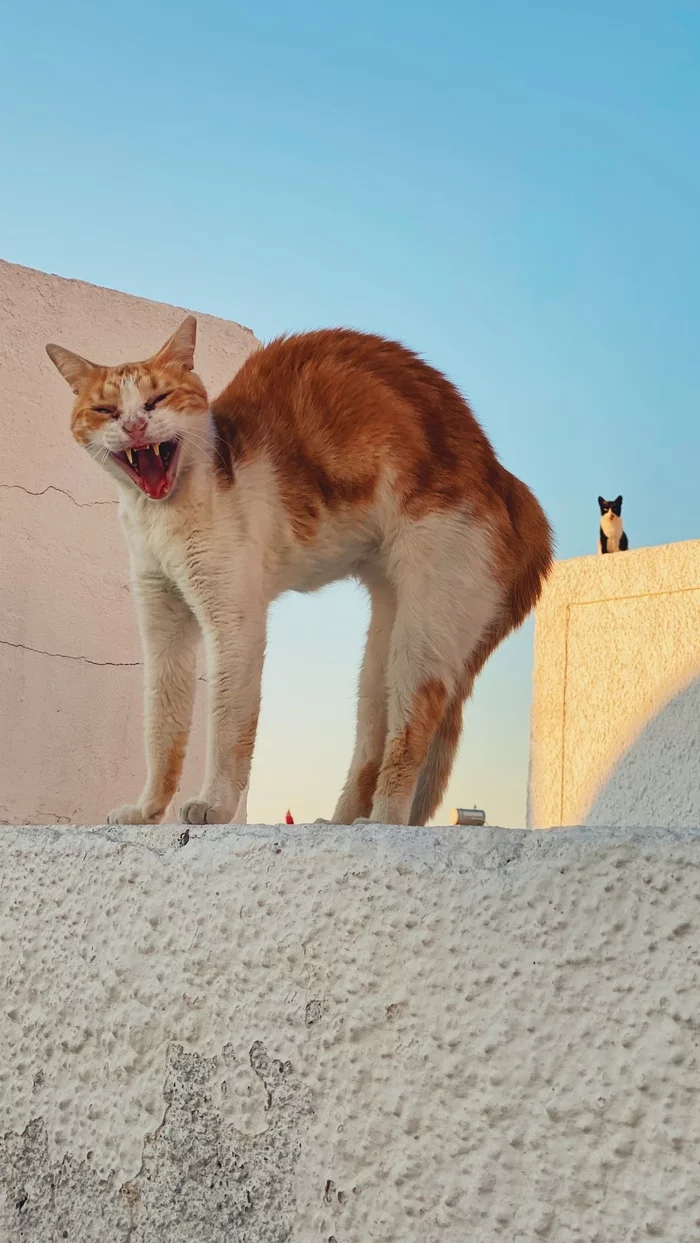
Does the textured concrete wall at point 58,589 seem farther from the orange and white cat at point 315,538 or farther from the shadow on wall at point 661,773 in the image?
the shadow on wall at point 661,773

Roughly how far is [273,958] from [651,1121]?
1.14 ft

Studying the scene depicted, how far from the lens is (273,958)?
990mm

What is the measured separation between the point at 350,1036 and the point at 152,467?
0.77m

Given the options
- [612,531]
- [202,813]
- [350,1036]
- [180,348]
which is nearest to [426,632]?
[202,813]

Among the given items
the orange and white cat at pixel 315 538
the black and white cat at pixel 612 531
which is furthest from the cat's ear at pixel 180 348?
the black and white cat at pixel 612 531

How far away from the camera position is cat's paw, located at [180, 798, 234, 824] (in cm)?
133

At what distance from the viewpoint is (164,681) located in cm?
154

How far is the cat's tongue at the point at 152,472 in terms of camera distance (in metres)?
1.42

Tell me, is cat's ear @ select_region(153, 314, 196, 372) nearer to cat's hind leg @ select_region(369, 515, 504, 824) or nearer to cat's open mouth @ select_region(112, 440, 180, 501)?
cat's open mouth @ select_region(112, 440, 180, 501)

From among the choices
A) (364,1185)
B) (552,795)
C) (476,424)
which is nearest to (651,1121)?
(364,1185)

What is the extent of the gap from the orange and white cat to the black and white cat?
3556mm

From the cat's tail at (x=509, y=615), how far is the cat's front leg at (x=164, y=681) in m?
0.32

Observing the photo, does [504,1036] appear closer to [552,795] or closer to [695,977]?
[695,977]

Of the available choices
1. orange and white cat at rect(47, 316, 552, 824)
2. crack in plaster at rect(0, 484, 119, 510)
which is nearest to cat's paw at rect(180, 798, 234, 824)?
orange and white cat at rect(47, 316, 552, 824)
